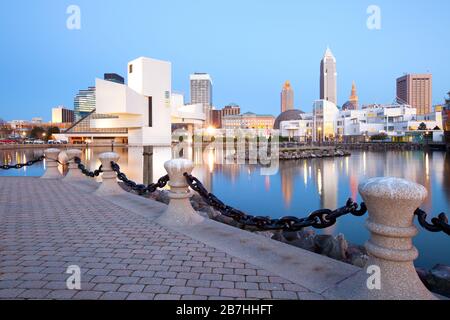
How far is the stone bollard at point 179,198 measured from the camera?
5.00 m

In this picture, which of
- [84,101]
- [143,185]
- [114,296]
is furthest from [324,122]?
[84,101]

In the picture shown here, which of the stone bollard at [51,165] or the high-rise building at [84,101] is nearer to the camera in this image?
the stone bollard at [51,165]

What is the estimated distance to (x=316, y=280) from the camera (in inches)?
114

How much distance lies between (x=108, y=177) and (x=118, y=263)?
4.77 metres

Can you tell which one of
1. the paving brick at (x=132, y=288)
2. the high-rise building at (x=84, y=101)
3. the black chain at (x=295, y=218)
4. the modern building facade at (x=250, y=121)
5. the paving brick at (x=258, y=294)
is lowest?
the paving brick at (x=258, y=294)

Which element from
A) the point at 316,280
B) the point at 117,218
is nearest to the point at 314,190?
the point at 117,218

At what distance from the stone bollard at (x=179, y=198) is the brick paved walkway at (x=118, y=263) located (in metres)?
0.26

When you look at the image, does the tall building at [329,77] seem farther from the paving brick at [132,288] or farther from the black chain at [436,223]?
the paving brick at [132,288]

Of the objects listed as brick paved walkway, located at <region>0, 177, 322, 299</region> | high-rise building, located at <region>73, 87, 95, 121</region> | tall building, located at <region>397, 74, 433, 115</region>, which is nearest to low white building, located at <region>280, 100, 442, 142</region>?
brick paved walkway, located at <region>0, 177, 322, 299</region>

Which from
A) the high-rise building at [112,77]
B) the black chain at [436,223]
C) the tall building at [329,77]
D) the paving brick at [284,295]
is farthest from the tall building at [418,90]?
the paving brick at [284,295]

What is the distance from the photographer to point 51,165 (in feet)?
39.0

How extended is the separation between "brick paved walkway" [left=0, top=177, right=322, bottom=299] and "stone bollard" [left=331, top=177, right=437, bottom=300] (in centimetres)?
48

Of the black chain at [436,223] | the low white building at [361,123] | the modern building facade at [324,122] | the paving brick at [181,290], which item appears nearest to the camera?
the black chain at [436,223]

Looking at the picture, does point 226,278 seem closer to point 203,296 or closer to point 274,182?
point 203,296
